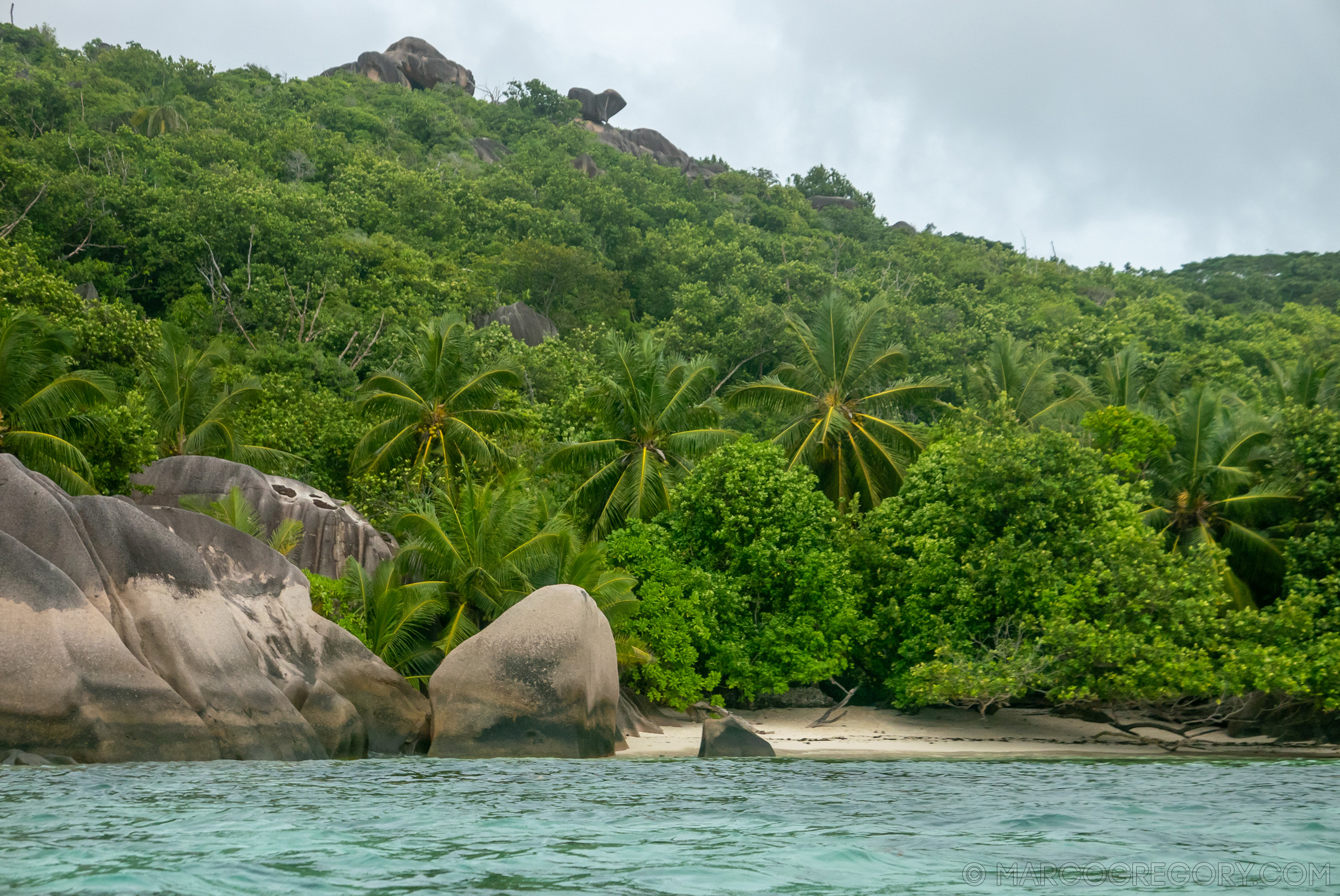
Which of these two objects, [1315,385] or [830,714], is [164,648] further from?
[1315,385]

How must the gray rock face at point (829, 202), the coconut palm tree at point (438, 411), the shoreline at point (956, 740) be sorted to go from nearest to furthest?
the shoreline at point (956, 740) < the coconut palm tree at point (438, 411) < the gray rock face at point (829, 202)

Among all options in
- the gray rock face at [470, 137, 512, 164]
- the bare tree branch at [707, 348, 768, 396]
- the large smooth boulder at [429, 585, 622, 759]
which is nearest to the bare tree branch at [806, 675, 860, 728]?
the large smooth boulder at [429, 585, 622, 759]

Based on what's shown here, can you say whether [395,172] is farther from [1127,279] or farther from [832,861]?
[832,861]

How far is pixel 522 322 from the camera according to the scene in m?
41.4

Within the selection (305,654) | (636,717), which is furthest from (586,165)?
(305,654)

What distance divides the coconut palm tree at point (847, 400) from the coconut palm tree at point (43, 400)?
1449 centimetres

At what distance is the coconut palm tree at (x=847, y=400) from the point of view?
2581cm

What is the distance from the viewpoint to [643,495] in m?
24.1

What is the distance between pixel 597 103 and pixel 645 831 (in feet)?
288

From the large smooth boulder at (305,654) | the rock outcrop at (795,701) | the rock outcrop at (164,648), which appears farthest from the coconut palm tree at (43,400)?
the rock outcrop at (795,701)

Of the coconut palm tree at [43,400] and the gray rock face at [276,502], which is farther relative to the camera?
the gray rock face at [276,502]

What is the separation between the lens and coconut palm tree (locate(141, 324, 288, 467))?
25.8 m

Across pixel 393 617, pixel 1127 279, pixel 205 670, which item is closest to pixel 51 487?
pixel 205 670

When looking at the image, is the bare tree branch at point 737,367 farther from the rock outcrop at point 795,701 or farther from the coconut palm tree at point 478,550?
the coconut palm tree at point 478,550
